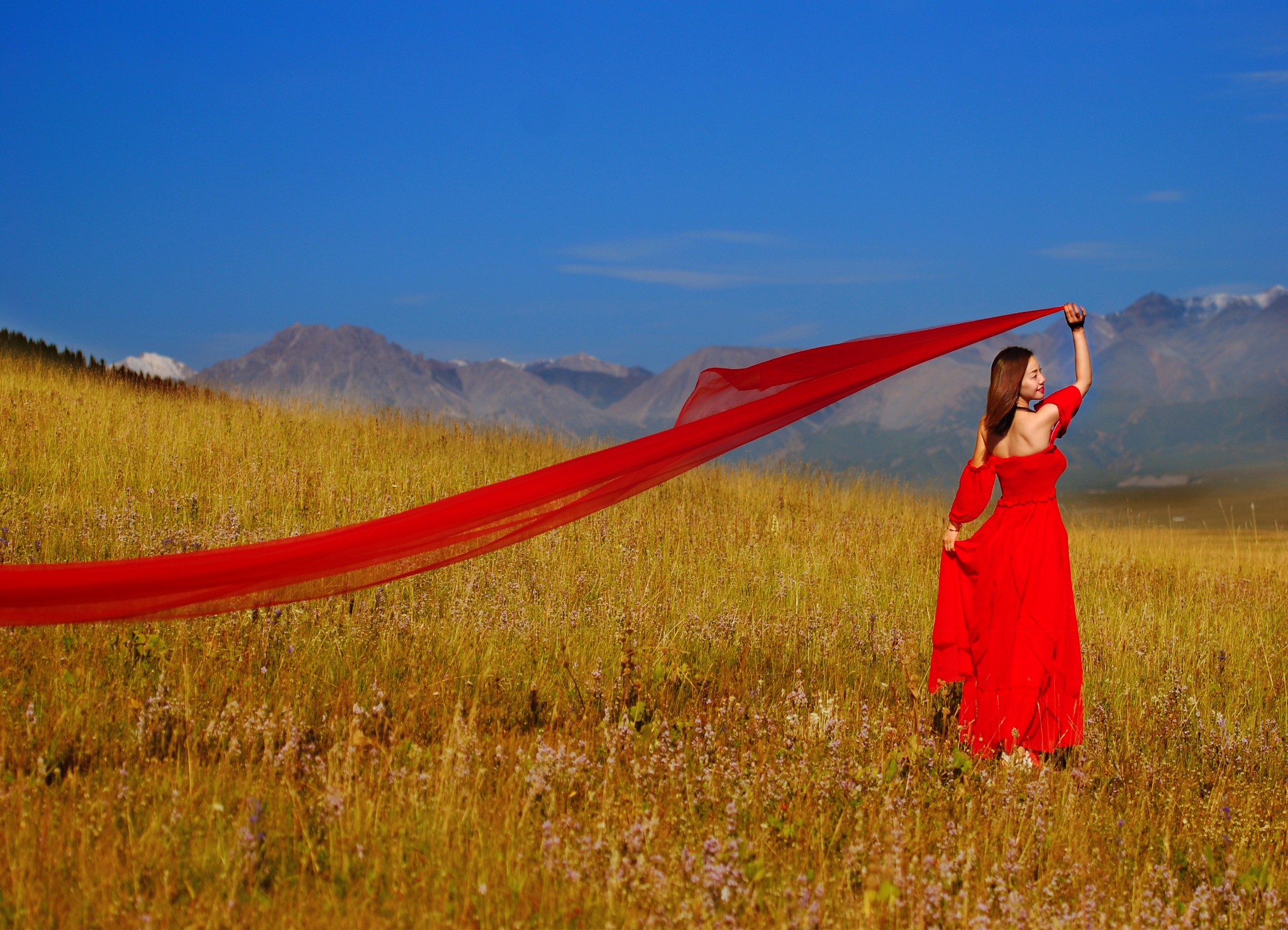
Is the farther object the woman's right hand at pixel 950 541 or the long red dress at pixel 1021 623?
the woman's right hand at pixel 950 541

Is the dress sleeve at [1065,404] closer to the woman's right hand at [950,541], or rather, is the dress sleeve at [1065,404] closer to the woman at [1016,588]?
the woman at [1016,588]

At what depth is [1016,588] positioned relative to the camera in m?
4.71

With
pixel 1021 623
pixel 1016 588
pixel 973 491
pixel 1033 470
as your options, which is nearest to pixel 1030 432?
pixel 1033 470

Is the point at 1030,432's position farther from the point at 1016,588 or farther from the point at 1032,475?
the point at 1016,588

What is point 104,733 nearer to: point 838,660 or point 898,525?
point 838,660

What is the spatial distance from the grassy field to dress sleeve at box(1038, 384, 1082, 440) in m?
1.47

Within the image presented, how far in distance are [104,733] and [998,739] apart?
4063 millimetres

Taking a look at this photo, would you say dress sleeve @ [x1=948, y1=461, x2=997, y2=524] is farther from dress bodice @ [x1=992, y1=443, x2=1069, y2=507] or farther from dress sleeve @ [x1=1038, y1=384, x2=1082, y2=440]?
dress sleeve @ [x1=1038, y1=384, x2=1082, y2=440]

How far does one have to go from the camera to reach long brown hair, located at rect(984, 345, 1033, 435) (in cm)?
480

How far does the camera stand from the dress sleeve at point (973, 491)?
195 inches

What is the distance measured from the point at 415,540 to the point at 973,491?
286 cm

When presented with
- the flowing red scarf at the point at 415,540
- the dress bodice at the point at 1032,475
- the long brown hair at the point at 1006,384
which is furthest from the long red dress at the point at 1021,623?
the flowing red scarf at the point at 415,540

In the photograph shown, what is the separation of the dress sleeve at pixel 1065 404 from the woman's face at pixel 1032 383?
0.06m

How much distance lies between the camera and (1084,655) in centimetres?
659
